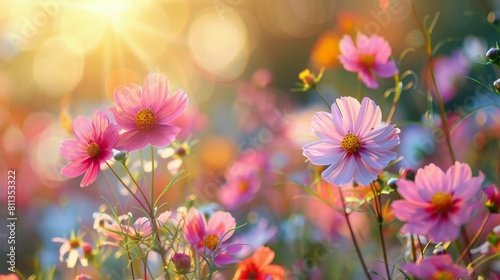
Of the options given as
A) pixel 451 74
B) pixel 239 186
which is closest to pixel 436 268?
pixel 239 186

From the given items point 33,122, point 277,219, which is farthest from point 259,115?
point 33,122

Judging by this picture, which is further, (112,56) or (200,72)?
(200,72)

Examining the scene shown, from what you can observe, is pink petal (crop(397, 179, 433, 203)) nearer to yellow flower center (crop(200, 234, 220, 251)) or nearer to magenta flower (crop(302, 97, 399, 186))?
magenta flower (crop(302, 97, 399, 186))

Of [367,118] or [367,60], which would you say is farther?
[367,60]

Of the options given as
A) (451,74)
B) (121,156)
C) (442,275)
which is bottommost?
(442,275)

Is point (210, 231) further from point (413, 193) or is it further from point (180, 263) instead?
point (413, 193)

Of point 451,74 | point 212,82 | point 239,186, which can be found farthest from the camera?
point 212,82

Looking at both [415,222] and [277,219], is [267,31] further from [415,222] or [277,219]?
[415,222]

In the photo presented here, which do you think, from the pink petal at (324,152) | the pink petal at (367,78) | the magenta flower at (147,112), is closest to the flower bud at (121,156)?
the magenta flower at (147,112)
